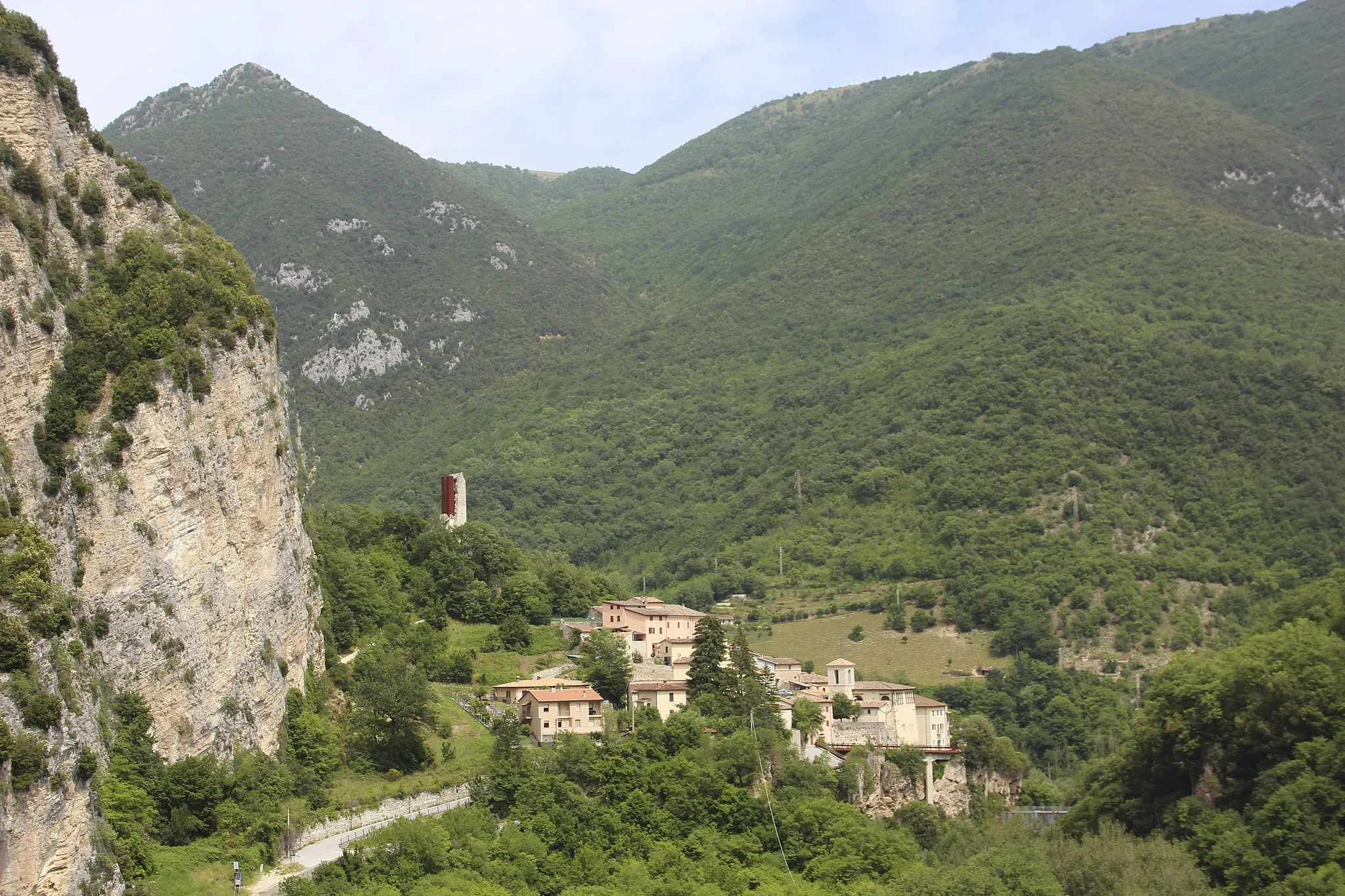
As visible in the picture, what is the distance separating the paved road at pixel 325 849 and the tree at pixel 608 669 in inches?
427

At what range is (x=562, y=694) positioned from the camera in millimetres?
61750

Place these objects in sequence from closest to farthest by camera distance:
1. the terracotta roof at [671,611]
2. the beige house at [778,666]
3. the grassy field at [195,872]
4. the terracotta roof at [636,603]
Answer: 1. the grassy field at [195,872]
2. the terracotta roof at [671,611]
3. the beige house at [778,666]
4. the terracotta roof at [636,603]

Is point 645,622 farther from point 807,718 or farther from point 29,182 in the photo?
point 29,182

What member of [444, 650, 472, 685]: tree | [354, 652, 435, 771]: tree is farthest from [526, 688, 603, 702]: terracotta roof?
[354, 652, 435, 771]: tree

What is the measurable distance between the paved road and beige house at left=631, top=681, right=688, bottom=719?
10.4 m

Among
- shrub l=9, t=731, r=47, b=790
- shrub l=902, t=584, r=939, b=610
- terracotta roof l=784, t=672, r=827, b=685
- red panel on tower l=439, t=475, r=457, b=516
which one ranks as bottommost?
shrub l=902, t=584, r=939, b=610

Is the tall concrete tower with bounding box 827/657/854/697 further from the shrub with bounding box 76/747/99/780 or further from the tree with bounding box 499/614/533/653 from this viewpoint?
the shrub with bounding box 76/747/99/780

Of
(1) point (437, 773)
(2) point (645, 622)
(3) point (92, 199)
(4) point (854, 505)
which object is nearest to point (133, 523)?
(3) point (92, 199)

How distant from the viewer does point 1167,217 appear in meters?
159

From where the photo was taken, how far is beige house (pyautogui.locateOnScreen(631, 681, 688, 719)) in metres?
64.6

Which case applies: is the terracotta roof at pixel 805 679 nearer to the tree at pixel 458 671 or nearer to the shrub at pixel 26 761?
the tree at pixel 458 671

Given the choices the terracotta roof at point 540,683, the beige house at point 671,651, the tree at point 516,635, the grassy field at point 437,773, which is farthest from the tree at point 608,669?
the grassy field at point 437,773

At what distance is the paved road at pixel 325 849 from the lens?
45.8 m

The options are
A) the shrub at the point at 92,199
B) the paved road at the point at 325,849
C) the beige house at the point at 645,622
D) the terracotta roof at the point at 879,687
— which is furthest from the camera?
the beige house at the point at 645,622
